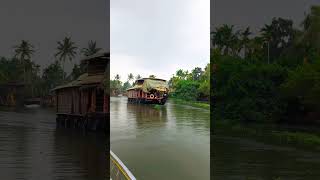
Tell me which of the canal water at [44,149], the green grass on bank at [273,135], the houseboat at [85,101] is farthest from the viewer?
the green grass on bank at [273,135]

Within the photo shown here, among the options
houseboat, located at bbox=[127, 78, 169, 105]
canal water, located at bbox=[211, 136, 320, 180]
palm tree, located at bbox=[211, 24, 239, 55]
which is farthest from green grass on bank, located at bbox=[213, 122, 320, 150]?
houseboat, located at bbox=[127, 78, 169, 105]

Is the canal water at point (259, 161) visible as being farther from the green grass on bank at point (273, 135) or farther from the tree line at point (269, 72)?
the tree line at point (269, 72)

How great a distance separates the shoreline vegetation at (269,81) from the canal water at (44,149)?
19.6ft

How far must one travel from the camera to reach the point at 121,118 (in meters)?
8.55

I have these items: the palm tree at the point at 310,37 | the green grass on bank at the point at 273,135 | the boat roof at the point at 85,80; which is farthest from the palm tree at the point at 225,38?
the boat roof at the point at 85,80

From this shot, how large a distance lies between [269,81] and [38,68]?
26.6ft

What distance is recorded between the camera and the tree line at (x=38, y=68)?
6.64m

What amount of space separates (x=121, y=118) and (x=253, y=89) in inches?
246

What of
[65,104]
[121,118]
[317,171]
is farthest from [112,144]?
[317,171]

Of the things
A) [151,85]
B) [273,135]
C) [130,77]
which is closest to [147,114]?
[151,85]

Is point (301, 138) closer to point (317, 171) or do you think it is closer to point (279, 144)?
point (279, 144)

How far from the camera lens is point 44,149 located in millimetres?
6531

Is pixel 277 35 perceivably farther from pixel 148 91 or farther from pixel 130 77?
pixel 130 77

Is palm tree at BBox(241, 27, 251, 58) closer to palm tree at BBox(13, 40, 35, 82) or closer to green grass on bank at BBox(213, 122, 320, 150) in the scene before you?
green grass on bank at BBox(213, 122, 320, 150)
